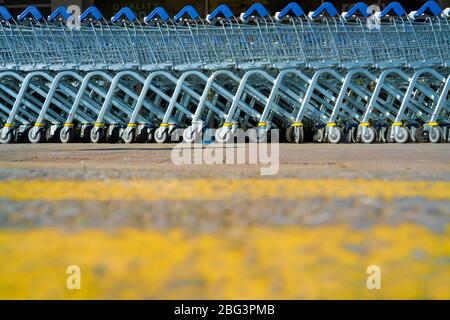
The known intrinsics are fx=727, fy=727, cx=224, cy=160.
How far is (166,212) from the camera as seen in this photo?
1683 mm

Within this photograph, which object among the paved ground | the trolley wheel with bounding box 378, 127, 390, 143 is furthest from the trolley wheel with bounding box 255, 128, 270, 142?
the paved ground

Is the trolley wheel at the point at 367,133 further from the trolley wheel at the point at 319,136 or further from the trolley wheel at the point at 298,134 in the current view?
the trolley wheel at the point at 298,134

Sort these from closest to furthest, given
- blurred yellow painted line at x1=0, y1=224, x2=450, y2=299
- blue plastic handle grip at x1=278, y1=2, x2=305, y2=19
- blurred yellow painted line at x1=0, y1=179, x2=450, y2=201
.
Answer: blurred yellow painted line at x1=0, y1=224, x2=450, y2=299 < blurred yellow painted line at x1=0, y1=179, x2=450, y2=201 < blue plastic handle grip at x1=278, y1=2, x2=305, y2=19

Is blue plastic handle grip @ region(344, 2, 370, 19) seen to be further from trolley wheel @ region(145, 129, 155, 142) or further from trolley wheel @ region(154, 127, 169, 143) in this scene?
trolley wheel @ region(145, 129, 155, 142)

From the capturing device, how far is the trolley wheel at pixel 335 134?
26.8ft

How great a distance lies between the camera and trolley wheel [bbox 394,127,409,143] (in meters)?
8.19

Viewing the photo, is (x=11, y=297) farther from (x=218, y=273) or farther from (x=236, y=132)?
(x=236, y=132)

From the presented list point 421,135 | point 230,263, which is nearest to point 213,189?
point 230,263

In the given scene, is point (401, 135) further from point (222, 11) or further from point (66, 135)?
point (66, 135)

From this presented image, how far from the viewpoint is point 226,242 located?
1.29m

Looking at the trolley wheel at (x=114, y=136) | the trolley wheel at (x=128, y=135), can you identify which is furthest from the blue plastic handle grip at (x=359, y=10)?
the trolley wheel at (x=114, y=136)

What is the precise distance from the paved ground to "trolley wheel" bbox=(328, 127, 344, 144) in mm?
6040

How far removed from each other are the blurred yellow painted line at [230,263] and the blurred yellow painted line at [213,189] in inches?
23.9
